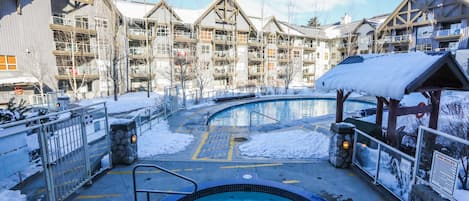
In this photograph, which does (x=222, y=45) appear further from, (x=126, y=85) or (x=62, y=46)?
(x=62, y=46)

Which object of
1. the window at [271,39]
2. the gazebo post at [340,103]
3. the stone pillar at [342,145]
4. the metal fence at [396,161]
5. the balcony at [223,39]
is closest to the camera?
the metal fence at [396,161]

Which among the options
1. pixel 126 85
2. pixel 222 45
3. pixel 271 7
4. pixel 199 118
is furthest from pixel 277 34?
pixel 199 118

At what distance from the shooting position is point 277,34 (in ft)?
117

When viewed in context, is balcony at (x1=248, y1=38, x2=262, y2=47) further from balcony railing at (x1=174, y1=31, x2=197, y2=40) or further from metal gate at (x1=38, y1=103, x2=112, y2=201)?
metal gate at (x1=38, y1=103, x2=112, y2=201)

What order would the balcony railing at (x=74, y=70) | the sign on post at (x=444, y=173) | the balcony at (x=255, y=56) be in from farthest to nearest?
1. the balcony at (x=255, y=56)
2. the balcony railing at (x=74, y=70)
3. the sign on post at (x=444, y=173)

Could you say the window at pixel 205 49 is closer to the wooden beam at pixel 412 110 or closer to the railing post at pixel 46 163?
the wooden beam at pixel 412 110

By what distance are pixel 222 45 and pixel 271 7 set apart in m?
10.7

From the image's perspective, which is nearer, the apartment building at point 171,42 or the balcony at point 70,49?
the apartment building at point 171,42

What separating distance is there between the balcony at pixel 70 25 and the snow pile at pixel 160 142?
18026mm

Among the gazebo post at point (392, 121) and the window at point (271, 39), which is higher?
the window at point (271, 39)

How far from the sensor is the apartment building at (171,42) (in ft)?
66.3

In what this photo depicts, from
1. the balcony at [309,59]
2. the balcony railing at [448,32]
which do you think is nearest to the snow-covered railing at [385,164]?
the balcony railing at [448,32]

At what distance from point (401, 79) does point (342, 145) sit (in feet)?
6.85

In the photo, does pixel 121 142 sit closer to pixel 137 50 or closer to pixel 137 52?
pixel 137 52
